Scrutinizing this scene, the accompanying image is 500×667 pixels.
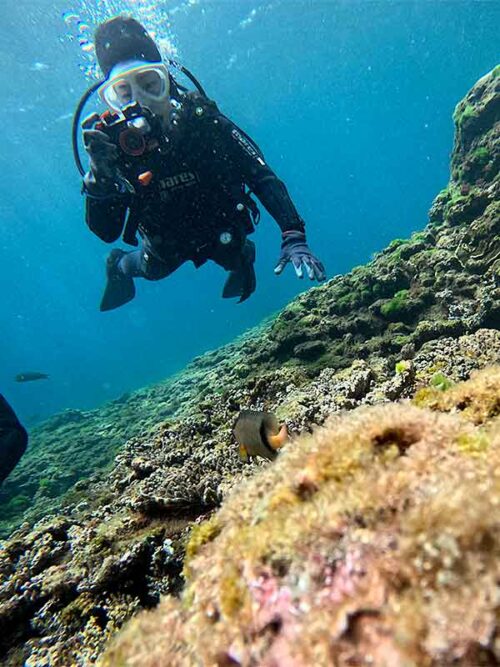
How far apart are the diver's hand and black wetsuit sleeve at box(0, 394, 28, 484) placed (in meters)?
4.92

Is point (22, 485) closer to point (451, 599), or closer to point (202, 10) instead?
point (451, 599)

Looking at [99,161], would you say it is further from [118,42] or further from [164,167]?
[118,42]

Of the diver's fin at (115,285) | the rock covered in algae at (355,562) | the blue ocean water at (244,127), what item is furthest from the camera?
the blue ocean water at (244,127)

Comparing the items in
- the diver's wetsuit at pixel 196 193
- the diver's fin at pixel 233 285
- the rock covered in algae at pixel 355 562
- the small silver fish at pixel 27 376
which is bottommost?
the rock covered in algae at pixel 355 562

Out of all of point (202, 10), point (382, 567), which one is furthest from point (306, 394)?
point (202, 10)

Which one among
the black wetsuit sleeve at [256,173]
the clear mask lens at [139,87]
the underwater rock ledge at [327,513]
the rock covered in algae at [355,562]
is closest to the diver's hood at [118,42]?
the clear mask lens at [139,87]

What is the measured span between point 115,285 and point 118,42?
433 cm

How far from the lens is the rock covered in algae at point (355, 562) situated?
0.83m

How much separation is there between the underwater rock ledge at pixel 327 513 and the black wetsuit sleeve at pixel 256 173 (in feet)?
7.22

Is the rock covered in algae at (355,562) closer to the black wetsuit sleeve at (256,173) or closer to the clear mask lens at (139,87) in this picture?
the black wetsuit sleeve at (256,173)

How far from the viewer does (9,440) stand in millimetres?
→ 5703

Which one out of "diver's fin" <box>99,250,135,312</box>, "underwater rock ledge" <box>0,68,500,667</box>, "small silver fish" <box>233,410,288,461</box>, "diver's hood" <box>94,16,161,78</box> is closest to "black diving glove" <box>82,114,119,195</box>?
"diver's hood" <box>94,16,161,78</box>

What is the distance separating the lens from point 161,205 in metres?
5.80

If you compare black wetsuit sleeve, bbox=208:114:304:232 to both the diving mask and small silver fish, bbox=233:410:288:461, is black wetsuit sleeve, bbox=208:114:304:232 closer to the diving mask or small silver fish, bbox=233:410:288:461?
the diving mask
